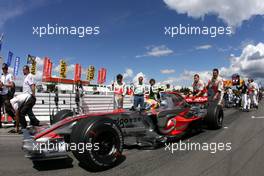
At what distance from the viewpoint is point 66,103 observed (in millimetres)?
13062

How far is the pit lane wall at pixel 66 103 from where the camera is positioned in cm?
1126

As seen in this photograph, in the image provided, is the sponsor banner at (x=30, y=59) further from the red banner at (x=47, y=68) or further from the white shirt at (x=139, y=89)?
the white shirt at (x=139, y=89)

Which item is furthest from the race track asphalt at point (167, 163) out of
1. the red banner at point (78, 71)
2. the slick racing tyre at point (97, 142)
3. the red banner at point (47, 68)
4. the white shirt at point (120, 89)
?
the red banner at point (78, 71)

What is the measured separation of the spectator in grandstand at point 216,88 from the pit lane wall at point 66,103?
341cm

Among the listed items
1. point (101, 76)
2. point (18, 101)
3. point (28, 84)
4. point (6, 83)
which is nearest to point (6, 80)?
point (6, 83)

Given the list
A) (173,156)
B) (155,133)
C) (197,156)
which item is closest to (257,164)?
(197,156)

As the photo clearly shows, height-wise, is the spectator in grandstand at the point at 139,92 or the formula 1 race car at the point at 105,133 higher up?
the spectator in grandstand at the point at 139,92

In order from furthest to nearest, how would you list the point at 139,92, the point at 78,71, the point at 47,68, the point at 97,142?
the point at 78,71 → the point at 47,68 → the point at 139,92 → the point at 97,142

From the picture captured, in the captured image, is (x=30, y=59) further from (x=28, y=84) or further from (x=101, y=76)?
(x=28, y=84)

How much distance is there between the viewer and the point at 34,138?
4.16 meters

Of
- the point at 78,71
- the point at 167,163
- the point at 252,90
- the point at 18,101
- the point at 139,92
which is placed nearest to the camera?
the point at 167,163

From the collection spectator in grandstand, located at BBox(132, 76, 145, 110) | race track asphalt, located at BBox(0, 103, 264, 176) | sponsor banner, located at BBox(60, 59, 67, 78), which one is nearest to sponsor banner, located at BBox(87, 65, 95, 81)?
sponsor banner, located at BBox(60, 59, 67, 78)

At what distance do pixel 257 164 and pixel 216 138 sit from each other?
2137 millimetres

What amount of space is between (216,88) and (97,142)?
5.47m
